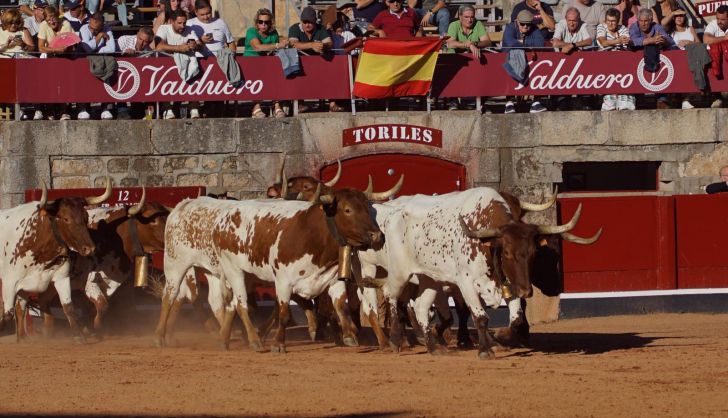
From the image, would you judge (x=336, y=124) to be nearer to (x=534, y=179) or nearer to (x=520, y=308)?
(x=534, y=179)

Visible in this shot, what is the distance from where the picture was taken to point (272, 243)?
16.4 meters

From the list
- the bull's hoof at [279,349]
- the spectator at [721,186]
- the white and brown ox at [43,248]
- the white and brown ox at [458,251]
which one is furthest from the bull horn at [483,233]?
the spectator at [721,186]

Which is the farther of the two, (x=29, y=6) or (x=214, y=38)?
(x=29, y=6)

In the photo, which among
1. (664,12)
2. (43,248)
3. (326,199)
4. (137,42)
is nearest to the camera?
(326,199)

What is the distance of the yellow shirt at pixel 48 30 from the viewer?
2256cm

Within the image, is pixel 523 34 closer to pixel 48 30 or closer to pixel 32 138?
pixel 48 30

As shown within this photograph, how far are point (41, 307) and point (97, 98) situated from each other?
15.8ft

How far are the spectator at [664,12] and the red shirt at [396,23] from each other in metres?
3.77

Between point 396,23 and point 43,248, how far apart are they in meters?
6.98

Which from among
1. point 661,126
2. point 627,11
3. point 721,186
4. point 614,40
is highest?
point 627,11

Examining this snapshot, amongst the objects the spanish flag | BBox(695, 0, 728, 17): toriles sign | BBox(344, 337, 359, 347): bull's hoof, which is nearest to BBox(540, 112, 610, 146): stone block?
the spanish flag

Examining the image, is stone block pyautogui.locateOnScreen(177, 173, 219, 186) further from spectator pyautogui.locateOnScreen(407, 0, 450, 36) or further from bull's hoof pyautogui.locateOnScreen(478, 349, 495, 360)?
bull's hoof pyautogui.locateOnScreen(478, 349, 495, 360)

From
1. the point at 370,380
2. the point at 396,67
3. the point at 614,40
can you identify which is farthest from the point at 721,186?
the point at 370,380

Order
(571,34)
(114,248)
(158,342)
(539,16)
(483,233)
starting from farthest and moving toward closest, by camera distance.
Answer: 1. (539,16)
2. (571,34)
3. (114,248)
4. (158,342)
5. (483,233)
